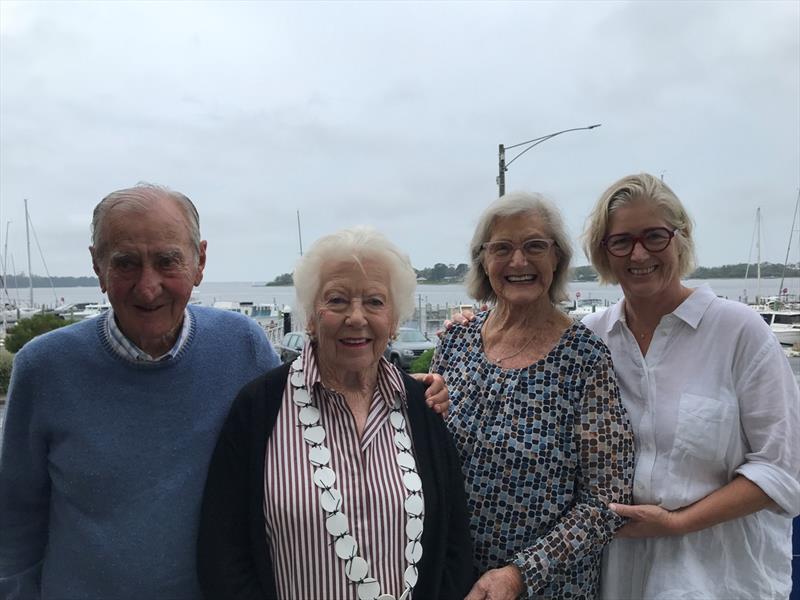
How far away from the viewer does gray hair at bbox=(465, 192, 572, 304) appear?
2.25 metres

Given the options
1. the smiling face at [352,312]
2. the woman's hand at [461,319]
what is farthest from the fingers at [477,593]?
the woman's hand at [461,319]

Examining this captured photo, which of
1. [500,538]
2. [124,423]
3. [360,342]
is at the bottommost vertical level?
[500,538]

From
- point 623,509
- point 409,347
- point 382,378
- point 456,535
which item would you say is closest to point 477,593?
point 456,535

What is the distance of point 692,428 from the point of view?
2.12m

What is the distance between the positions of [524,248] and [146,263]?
1.32 m

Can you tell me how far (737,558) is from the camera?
217 cm

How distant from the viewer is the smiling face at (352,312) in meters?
1.86

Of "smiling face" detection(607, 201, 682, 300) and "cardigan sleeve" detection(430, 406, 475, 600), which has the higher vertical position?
"smiling face" detection(607, 201, 682, 300)

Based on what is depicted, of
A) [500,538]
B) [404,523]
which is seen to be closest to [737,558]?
[500,538]

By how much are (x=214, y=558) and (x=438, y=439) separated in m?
0.76

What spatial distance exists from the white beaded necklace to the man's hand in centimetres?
12

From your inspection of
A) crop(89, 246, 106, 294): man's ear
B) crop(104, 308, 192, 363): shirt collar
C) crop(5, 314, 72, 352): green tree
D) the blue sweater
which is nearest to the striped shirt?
the blue sweater

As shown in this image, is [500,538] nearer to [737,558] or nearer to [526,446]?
[526,446]

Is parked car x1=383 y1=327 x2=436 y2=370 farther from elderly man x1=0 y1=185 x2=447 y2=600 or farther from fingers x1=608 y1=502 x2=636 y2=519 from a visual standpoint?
elderly man x1=0 y1=185 x2=447 y2=600
